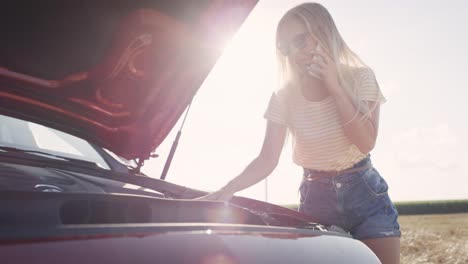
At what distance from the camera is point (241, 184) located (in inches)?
91.4

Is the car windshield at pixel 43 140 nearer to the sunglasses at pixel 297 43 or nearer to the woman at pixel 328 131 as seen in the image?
the woman at pixel 328 131

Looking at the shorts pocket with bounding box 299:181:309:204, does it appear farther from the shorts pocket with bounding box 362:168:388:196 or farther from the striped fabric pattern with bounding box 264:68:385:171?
the shorts pocket with bounding box 362:168:388:196

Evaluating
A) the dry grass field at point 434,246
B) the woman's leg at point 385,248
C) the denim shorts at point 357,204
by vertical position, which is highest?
the denim shorts at point 357,204

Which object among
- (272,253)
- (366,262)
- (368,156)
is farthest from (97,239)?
(368,156)

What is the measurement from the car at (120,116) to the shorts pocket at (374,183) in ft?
1.08

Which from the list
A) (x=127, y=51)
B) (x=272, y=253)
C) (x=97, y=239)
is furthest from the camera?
(x=127, y=51)

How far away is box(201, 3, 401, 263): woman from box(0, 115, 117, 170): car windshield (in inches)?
36.2

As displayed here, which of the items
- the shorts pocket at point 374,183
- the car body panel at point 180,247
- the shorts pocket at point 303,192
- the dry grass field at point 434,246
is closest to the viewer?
the car body panel at point 180,247

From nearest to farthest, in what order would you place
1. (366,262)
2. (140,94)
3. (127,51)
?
(366,262) → (127,51) → (140,94)

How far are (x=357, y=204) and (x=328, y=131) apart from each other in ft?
1.25

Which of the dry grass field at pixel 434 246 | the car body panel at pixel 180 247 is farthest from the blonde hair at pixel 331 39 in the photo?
the dry grass field at pixel 434 246

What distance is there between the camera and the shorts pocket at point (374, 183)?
227 centimetres

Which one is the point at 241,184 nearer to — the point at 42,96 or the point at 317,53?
the point at 317,53

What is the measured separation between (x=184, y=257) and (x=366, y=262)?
848mm
